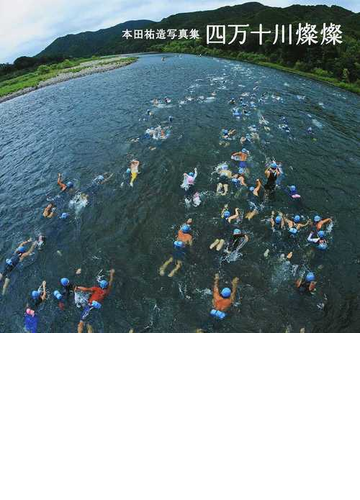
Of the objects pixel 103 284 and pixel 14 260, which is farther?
pixel 14 260

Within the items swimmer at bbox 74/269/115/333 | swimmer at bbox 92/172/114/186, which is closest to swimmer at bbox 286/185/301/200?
swimmer at bbox 74/269/115/333

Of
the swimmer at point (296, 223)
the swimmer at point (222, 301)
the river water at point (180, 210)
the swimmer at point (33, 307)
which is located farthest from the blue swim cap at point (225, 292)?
the swimmer at point (33, 307)

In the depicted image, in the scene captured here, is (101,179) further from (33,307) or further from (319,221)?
(319,221)

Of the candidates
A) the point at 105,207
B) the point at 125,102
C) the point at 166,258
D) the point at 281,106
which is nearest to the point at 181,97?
the point at 125,102

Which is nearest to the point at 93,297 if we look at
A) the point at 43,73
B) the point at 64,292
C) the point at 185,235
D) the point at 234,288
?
the point at 64,292

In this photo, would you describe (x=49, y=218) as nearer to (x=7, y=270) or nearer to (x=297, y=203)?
(x=7, y=270)

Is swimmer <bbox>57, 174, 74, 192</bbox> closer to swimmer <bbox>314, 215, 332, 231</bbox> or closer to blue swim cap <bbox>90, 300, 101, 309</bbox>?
blue swim cap <bbox>90, 300, 101, 309</bbox>

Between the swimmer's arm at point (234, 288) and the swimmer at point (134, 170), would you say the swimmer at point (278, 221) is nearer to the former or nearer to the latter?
the swimmer's arm at point (234, 288)

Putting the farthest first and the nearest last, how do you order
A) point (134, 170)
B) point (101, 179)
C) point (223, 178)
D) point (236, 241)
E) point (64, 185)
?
point (134, 170) < point (64, 185) < point (101, 179) < point (223, 178) < point (236, 241)
